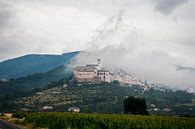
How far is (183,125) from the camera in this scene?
196 feet

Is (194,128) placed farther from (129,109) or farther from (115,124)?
(129,109)

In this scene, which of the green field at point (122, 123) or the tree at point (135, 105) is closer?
the green field at point (122, 123)

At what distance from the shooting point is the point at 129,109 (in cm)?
15525

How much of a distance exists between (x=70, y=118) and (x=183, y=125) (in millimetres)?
29668

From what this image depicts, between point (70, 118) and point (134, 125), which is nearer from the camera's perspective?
point (134, 125)

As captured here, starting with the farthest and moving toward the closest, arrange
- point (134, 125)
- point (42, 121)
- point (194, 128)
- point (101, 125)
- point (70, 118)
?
point (42, 121)
point (70, 118)
point (101, 125)
point (134, 125)
point (194, 128)

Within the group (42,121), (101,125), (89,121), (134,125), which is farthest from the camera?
(42,121)

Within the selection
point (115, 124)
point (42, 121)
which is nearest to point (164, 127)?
point (115, 124)

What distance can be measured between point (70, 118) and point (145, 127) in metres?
26.8

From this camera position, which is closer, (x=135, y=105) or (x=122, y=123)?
(x=122, y=123)

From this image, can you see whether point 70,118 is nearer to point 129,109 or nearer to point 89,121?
point 89,121

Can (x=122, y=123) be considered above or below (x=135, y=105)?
below

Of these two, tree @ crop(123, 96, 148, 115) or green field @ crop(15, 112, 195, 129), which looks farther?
tree @ crop(123, 96, 148, 115)

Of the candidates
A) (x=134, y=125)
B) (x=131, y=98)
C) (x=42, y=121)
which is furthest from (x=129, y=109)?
(x=134, y=125)
